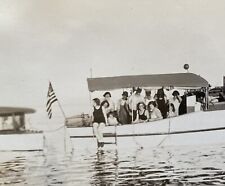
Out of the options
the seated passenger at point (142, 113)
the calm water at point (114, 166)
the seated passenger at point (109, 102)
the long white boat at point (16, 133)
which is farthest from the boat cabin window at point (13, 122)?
the seated passenger at point (142, 113)

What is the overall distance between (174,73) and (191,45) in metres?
0.13

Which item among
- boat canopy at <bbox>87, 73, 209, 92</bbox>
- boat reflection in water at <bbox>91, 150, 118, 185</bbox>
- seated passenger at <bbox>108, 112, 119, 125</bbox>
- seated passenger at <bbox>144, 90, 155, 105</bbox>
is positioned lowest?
boat reflection in water at <bbox>91, 150, 118, 185</bbox>

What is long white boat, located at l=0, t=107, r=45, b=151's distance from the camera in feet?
5.86

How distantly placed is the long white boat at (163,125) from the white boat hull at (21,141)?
0.42 ft

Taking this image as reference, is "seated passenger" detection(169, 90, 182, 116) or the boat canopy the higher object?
the boat canopy

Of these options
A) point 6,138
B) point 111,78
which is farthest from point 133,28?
point 6,138

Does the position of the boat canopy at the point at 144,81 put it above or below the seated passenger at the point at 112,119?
above

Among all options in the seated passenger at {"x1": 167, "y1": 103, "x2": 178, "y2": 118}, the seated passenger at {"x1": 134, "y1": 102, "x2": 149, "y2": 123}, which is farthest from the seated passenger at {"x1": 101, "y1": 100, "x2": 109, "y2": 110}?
the seated passenger at {"x1": 167, "y1": 103, "x2": 178, "y2": 118}

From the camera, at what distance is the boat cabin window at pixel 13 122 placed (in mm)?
1788

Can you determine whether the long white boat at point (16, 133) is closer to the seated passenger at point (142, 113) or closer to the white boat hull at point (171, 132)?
the white boat hull at point (171, 132)

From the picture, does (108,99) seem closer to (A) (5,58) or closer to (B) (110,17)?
(B) (110,17)

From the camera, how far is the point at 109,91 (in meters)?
1.81

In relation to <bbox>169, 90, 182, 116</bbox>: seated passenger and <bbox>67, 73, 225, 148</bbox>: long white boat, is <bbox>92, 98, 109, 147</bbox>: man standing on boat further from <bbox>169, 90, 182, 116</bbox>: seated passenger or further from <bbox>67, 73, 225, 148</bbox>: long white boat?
<bbox>169, 90, 182, 116</bbox>: seated passenger

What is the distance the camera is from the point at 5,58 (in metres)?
1.82
